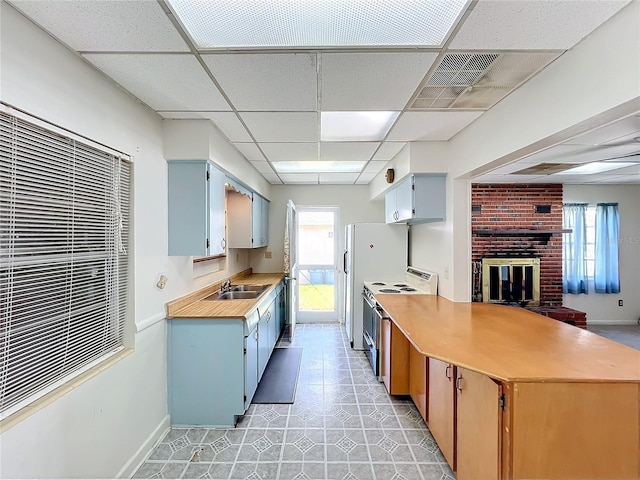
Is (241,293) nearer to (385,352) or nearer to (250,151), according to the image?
(250,151)

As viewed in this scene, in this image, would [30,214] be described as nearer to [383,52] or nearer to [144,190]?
[144,190]

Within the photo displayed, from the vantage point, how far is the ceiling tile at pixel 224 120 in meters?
2.13

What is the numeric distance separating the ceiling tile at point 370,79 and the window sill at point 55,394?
2108 millimetres

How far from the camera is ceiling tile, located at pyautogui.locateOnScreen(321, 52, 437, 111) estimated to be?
4.76 feet

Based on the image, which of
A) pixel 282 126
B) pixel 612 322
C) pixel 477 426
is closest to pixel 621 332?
pixel 612 322

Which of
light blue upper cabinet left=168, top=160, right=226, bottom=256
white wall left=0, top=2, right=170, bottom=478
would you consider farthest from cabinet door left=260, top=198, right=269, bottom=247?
light blue upper cabinet left=168, top=160, right=226, bottom=256

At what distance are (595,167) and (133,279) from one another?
4.73m

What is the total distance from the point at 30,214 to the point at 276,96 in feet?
4.72

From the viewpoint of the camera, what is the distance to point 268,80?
1648 millimetres

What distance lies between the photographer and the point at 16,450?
1.15 m

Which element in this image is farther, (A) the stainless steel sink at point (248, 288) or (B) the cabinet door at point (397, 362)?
(A) the stainless steel sink at point (248, 288)

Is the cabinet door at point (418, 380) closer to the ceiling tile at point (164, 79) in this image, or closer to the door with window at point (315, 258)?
the ceiling tile at point (164, 79)

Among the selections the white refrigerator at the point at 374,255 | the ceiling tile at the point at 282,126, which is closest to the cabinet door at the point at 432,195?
the white refrigerator at the point at 374,255

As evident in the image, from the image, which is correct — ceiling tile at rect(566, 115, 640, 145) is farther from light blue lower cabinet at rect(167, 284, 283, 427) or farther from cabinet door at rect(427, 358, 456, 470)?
light blue lower cabinet at rect(167, 284, 283, 427)
